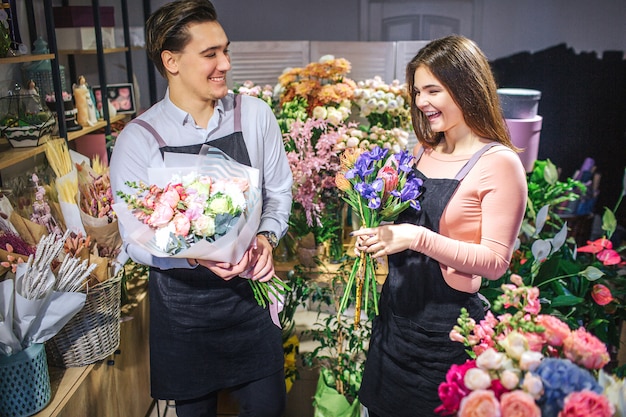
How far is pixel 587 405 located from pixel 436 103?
975mm

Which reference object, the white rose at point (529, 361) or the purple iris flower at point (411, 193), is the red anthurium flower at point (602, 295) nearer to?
the purple iris flower at point (411, 193)

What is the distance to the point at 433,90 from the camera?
169 cm

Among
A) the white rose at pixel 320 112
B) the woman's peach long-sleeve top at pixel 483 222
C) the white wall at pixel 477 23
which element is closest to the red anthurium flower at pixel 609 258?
the woman's peach long-sleeve top at pixel 483 222

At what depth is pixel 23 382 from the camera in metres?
1.73

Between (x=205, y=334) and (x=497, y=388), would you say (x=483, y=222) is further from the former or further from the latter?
(x=205, y=334)

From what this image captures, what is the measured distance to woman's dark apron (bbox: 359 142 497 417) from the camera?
175cm

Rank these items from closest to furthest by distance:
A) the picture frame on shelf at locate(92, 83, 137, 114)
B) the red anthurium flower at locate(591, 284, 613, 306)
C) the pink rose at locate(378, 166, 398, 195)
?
the pink rose at locate(378, 166, 398, 195), the red anthurium flower at locate(591, 284, 613, 306), the picture frame on shelf at locate(92, 83, 137, 114)

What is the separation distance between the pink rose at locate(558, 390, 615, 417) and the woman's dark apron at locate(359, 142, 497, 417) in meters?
0.83

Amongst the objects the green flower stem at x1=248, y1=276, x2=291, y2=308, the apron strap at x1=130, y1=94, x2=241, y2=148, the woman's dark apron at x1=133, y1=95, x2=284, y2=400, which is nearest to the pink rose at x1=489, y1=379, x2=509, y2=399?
the green flower stem at x1=248, y1=276, x2=291, y2=308

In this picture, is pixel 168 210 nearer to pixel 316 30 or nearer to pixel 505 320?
pixel 505 320

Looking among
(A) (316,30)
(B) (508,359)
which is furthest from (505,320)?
(A) (316,30)

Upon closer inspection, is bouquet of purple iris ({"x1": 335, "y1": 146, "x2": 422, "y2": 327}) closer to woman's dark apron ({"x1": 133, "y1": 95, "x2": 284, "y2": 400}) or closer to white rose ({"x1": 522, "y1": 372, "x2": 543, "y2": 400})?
woman's dark apron ({"x1": 133, "y1": 95, "x2": 284, "y2": 400})

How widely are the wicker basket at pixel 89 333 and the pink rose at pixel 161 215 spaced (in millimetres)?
553

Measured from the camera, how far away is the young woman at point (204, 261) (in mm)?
1826
